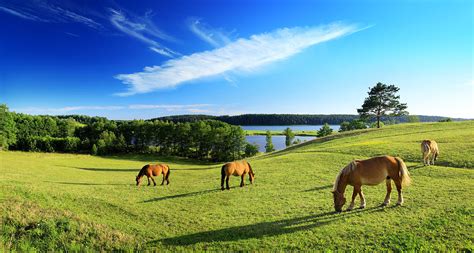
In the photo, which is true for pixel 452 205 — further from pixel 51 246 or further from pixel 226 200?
pixel 51 246

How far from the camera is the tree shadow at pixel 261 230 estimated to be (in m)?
8.32

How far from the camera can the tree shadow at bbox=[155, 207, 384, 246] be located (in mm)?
8320

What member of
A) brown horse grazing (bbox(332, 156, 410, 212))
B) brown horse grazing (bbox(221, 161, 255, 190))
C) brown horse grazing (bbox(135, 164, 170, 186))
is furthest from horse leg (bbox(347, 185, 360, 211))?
brown horse grazing (bbox(135, 164, 170, 186))

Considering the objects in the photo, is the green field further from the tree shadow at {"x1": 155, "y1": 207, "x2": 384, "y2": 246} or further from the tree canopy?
the tree canopy

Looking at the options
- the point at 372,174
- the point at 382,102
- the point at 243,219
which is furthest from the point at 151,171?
the point at 382,102

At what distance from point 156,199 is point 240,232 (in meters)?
Result: 6.61

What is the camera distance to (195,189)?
52.8 feet

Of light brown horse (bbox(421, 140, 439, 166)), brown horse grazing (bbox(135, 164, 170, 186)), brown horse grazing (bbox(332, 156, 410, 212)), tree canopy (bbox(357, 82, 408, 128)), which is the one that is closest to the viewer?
brown horse grazing (bbox(332, 156, 410, 212))

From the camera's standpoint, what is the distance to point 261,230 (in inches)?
345

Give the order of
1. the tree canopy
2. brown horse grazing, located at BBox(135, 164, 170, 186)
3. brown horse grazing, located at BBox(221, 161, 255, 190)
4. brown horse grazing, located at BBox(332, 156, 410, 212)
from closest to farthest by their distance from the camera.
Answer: brown horse grazing, located at BBox(332, 156, 410, 212), brown horse grazing, located at BBox(221, 161, 255, 190), brown horse grazing, located at BBox(135, 164, 170, 186), the tree canopy

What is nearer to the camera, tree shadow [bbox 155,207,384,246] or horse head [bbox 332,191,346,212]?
tree shadow [bbox 155,207,384,246]

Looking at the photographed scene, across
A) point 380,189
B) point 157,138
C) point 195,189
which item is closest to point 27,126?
point 157,138

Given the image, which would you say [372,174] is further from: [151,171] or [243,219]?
[151,171]

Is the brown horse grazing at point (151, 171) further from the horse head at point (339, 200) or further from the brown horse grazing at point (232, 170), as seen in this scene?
the horse head at point (339, 200)
